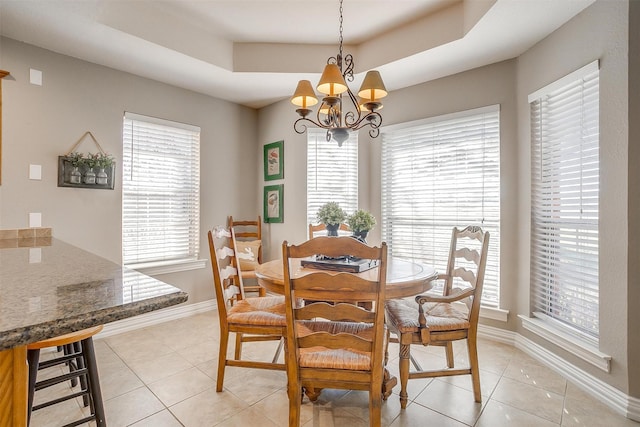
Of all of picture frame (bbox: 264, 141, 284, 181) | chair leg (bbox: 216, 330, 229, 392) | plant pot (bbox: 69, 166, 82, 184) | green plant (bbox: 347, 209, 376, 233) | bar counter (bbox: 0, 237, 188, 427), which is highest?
picture frame (bbox: 264, 141, 284, 181)

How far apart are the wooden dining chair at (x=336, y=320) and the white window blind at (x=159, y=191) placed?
98.1 inches

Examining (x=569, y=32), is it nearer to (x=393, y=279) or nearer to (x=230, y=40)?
(x=393, y=279)

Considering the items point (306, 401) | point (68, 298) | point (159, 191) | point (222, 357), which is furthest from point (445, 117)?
point (68, 298)

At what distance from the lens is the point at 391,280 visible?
1.83 meters

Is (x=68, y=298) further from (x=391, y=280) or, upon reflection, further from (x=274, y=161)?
(x=274, y=161)

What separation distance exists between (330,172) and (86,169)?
2.44m

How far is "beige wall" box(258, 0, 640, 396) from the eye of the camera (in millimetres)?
1955

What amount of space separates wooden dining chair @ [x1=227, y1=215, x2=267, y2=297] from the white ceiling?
5.53 ft

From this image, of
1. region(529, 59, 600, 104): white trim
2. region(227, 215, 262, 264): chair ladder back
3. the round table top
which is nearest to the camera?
the round table top

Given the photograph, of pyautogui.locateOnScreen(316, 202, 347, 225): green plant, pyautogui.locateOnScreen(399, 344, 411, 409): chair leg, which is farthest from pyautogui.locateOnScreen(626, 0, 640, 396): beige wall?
pyautogui.locateOnScreen(316, 202, 347, 225): green plant

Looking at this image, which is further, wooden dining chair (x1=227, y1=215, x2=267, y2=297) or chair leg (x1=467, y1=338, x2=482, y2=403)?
wooden dining chair (x1=227, y1=215, x2=267, y2=297)

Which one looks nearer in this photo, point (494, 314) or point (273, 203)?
point (494, 314)

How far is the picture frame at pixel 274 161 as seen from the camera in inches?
161

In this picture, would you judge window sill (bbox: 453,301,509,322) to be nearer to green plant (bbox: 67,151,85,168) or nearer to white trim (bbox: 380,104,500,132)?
white trim (bbox: 380,104,500,132)
